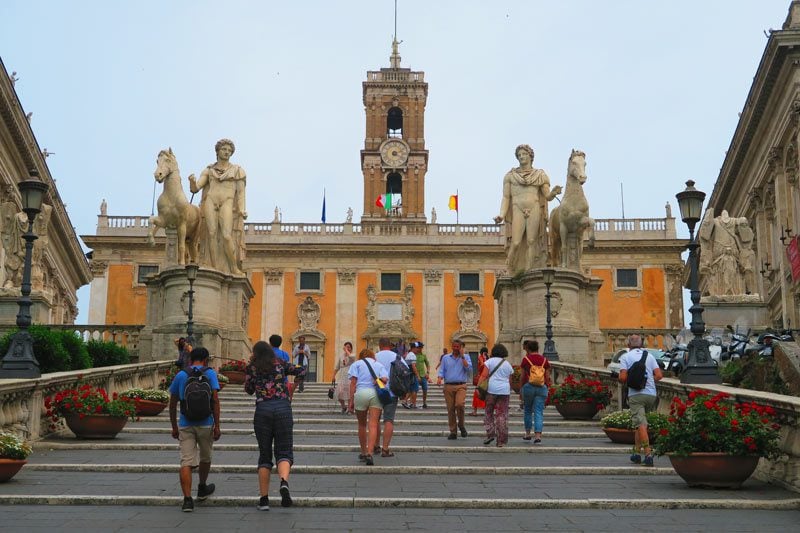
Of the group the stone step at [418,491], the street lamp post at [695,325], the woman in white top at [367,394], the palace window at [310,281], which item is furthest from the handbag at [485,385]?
the palace window at [310,281]

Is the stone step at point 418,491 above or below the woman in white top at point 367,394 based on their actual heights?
below

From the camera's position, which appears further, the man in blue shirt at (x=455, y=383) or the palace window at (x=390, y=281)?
the palace window at (x=390, y=281)

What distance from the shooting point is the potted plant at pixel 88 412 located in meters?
13.8

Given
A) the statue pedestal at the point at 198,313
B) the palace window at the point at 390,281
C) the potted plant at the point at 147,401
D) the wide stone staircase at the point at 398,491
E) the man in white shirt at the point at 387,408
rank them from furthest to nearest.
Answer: the palace window at the point at 390,281, the statue pedestal at the point at 198,313, the potted plant at the point at 147,401, the man in white shirt at the point at 387,408, the wide stone staircase at the point at 398,491

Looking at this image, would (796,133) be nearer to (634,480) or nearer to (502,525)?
(634,480)

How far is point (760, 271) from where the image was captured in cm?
3909

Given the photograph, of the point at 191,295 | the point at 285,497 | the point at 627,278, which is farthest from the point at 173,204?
the point at 627,278

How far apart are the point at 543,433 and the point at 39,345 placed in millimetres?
9873

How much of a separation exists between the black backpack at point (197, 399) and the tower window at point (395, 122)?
67293 mm

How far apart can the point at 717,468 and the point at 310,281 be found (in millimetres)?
50718

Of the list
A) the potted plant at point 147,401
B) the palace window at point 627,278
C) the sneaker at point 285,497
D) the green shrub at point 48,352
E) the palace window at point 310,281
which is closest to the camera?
the sneaker at point 285,497

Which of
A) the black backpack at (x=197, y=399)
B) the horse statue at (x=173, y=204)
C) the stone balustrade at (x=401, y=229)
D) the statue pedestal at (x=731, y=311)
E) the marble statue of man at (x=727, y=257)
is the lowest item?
the black backpack at (x=197, y=399)

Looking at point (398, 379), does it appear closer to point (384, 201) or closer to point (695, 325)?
point (695, 325)

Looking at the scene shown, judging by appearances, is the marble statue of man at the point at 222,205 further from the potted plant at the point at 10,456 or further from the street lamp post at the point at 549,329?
the potted plant at the point at 10,456
